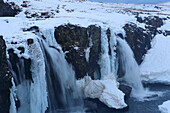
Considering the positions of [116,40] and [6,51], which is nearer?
[6,51]

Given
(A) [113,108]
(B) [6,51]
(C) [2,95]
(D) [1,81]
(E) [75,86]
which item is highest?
(B) [6,51]

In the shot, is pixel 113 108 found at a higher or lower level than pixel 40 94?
lower

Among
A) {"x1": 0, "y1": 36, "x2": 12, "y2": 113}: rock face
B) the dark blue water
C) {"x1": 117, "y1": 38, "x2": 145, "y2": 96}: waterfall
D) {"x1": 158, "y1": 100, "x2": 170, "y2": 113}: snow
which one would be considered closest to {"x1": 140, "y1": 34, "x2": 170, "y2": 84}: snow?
{"x1": 117, "y1": 38, "x2": 145, "y2": 96}: waterfall

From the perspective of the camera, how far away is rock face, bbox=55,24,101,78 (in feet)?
50.7

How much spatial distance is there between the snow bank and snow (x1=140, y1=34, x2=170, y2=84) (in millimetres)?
7280

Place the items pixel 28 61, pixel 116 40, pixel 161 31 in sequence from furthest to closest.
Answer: pixel 161 31 < pixel 116 40 < pixel 28 61

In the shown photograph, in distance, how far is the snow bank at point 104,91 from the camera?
14.8 m

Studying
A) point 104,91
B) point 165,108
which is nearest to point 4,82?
point 104,91

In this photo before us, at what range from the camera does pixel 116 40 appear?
20.0 metres

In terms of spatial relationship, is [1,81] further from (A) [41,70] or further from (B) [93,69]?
(B) [93,69]

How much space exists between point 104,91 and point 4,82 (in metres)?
7.75

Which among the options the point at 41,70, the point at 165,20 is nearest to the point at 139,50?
→ the point at 165,20

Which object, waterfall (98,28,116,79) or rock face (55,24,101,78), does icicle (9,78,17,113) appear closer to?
rock face (55,24,101,78)

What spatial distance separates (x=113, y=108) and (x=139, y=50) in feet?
37.9
